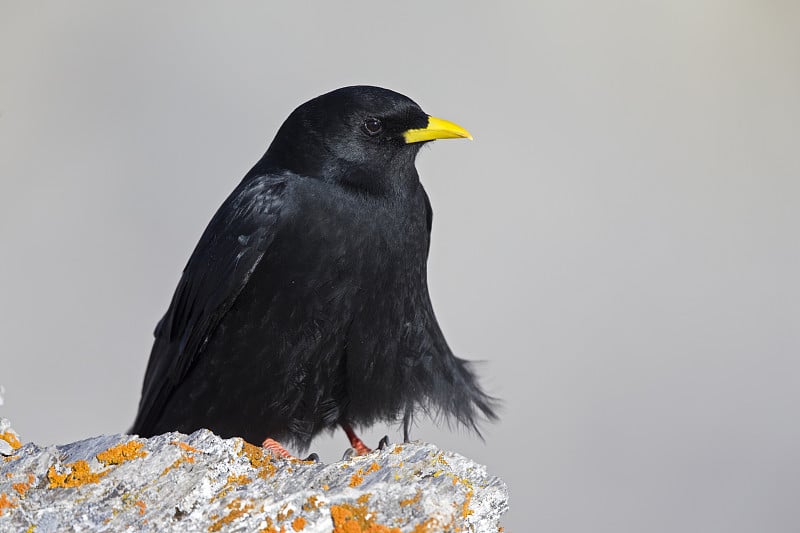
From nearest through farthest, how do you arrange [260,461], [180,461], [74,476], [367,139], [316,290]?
[74,476] < [180,461] < [260,461] < [316,290] < [367,139]

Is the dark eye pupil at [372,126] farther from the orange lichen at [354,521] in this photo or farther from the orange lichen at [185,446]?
the orange lichen at [354,521]

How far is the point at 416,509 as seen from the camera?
3572 mm

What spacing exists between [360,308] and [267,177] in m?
0.98

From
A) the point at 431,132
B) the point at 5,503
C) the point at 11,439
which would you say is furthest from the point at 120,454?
the point at 431,132

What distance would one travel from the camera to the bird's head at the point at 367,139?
18.2ft

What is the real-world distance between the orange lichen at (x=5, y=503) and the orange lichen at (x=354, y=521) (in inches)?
43.7

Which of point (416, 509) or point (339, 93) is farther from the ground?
point (339, 93)

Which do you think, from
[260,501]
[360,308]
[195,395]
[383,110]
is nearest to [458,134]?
[383,110]

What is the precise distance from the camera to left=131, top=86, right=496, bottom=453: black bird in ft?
17.5

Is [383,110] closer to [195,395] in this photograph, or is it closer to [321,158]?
[321,158]

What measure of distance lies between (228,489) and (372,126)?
8.46ft

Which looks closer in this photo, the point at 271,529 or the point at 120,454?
the point at 271,529

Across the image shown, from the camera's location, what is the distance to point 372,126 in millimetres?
5578

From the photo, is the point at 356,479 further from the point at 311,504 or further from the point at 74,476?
the point at 74,476
